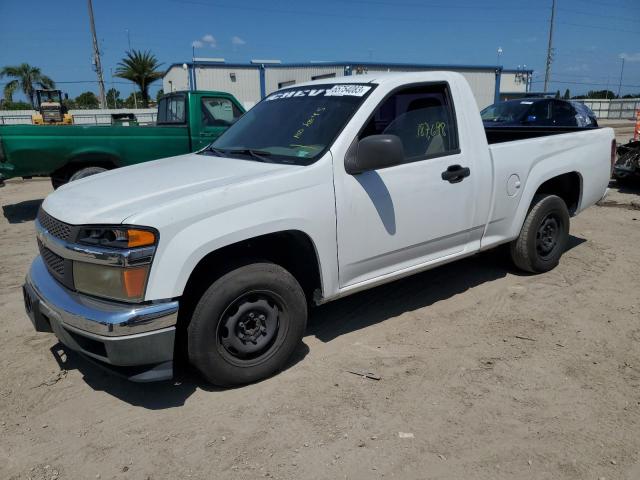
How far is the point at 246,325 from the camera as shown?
318cm

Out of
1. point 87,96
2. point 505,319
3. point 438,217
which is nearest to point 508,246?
point 505,319

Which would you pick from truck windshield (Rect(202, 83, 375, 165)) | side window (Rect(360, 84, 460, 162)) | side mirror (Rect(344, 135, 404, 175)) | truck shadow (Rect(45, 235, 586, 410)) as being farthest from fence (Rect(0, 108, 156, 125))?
side mirror (Rect(344, 135, 404, 175))

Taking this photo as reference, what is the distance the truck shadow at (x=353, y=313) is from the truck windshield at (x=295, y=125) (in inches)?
57.5

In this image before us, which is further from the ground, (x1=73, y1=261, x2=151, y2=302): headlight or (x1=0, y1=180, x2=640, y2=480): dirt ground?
(x1=73, y1=261, x2=151, y2=302): headlight

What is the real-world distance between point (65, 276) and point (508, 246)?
4017 mm

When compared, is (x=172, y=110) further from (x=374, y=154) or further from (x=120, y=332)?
(x=120, y=332)

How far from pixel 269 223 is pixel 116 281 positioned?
0.92 m

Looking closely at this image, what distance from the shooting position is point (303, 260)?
Result: 3465 mm

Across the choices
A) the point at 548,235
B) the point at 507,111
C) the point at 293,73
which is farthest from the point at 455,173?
the point at 293,73

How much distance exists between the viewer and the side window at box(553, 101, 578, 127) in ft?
41.5

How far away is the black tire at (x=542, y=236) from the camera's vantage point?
4.93 metres

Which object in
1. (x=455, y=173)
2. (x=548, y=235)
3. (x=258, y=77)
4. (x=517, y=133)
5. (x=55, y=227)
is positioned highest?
(x=258, y=77)

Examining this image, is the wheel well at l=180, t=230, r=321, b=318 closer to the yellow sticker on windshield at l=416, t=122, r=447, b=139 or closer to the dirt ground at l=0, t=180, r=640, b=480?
the dirt ground at l=0, t=180, r=640, b=480

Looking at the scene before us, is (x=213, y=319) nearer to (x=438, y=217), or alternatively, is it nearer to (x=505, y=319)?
(x=438, y=217)
